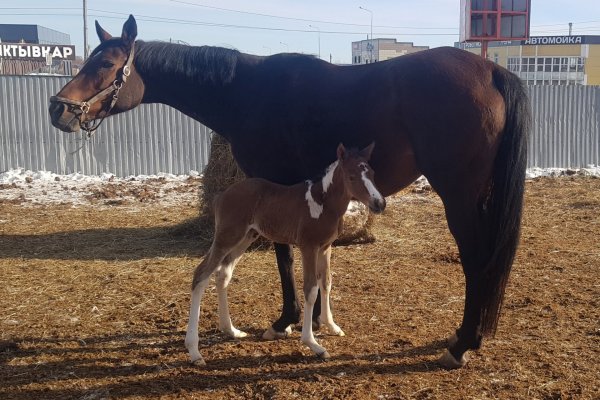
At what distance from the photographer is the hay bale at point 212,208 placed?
7090 millimetres

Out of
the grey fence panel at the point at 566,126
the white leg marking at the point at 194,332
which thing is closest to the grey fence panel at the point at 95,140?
the grey fence panel at the point at 566,126

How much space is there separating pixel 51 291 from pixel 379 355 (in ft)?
10.9

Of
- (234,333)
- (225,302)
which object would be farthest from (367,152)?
(234,333)

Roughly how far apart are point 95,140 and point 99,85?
9277mm

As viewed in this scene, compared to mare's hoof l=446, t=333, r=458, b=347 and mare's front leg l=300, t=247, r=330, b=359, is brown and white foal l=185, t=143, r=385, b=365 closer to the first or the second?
mare's front leg l=300, t=247, r=330, b=359

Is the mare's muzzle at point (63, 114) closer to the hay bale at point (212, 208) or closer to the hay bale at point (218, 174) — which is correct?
the hay bale at point (212, 208)

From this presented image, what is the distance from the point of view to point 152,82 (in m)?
4.32

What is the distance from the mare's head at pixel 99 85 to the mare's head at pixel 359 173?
180cm

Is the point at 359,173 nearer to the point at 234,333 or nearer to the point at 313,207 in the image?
the point at 313,207

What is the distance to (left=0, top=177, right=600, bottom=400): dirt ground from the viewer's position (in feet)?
11.4

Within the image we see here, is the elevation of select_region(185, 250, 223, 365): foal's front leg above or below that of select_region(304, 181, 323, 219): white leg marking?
below

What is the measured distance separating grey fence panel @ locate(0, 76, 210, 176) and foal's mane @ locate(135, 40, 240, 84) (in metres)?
8.60

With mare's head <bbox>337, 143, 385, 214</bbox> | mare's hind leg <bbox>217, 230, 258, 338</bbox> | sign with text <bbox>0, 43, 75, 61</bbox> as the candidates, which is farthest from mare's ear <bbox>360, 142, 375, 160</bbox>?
sign with text <bbox>0, 43, 75, 61</bbox>

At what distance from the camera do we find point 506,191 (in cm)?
→ 353
